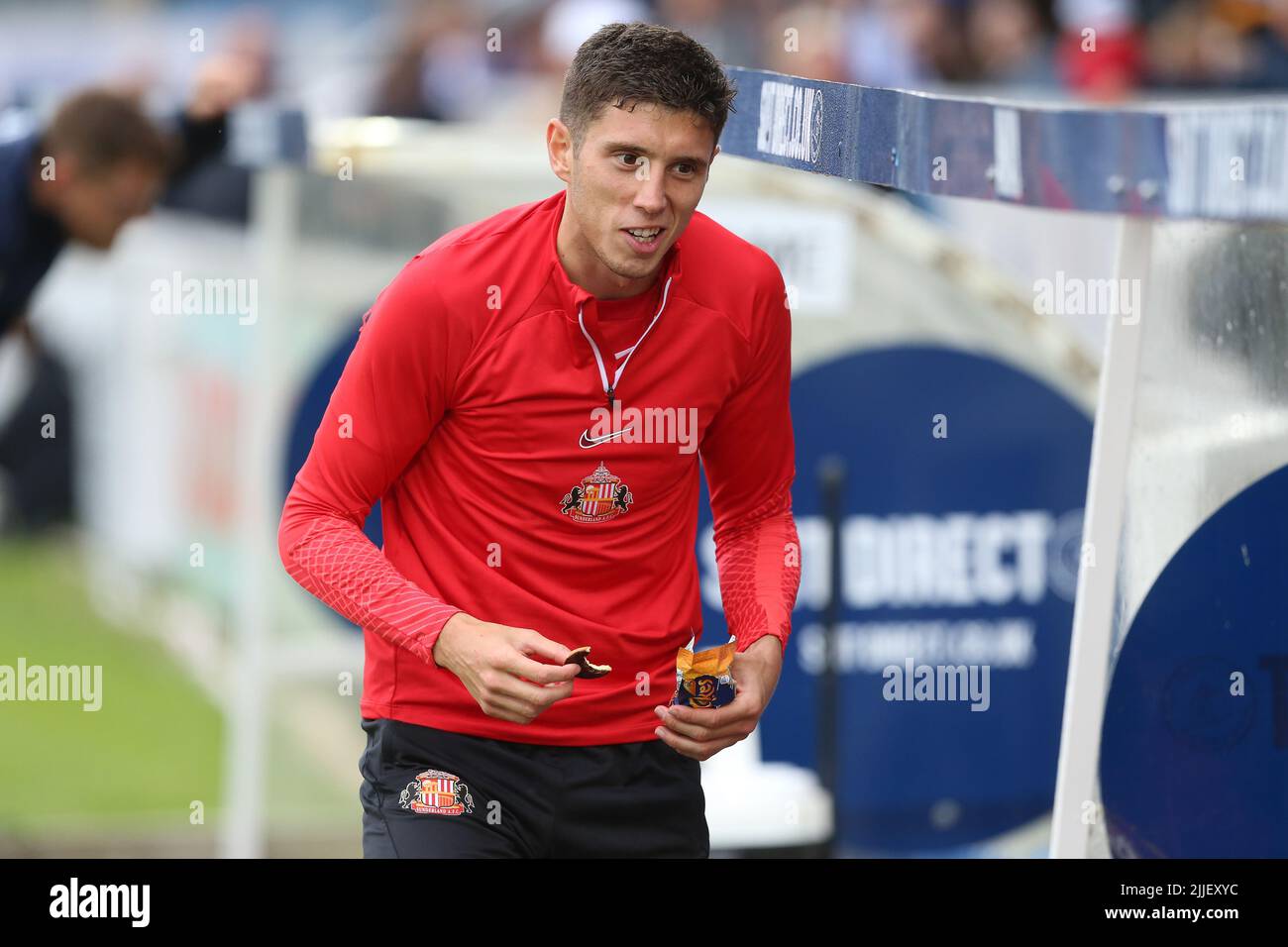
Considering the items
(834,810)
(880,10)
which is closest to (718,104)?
(834,810)

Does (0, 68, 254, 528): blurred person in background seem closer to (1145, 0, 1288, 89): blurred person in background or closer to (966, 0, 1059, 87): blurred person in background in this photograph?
(966, 0, 1059, 87): blurred person in background

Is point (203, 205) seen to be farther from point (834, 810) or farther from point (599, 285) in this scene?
point (599, 285)

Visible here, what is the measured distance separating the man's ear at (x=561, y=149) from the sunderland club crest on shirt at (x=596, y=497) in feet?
1.61

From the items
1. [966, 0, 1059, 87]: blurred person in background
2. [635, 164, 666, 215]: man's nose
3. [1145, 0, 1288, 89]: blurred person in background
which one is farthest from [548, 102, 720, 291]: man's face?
[1145, 0, 1288, 89]: blurred person in background

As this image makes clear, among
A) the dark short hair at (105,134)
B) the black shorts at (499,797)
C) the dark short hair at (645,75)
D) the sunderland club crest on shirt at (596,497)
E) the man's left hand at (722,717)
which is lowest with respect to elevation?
the black shorts at (499,797)

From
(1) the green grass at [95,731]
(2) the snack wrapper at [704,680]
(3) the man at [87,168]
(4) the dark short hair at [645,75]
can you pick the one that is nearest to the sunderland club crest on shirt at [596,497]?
(2) the snack wrapper at [704,680]

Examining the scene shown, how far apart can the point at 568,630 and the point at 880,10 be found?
7991mm

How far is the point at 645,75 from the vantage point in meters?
3.08

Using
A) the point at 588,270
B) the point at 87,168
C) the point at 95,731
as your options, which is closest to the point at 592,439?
the point at 588,270

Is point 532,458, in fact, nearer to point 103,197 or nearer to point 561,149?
point 561,149

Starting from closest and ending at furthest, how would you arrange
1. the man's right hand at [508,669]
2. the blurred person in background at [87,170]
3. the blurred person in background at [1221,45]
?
the man's right hand at [508,669]
the blurred person in background at [87,170]
the blurred person in background at [1221,45]

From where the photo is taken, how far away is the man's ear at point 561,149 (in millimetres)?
3230

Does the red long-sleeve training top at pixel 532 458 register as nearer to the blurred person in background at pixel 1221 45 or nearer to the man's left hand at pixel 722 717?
the man's left hand at pixel 722 717

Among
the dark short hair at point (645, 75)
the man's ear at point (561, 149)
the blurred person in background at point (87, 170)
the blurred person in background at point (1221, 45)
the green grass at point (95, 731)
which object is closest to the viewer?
the dark short hair at point (645, 75)
